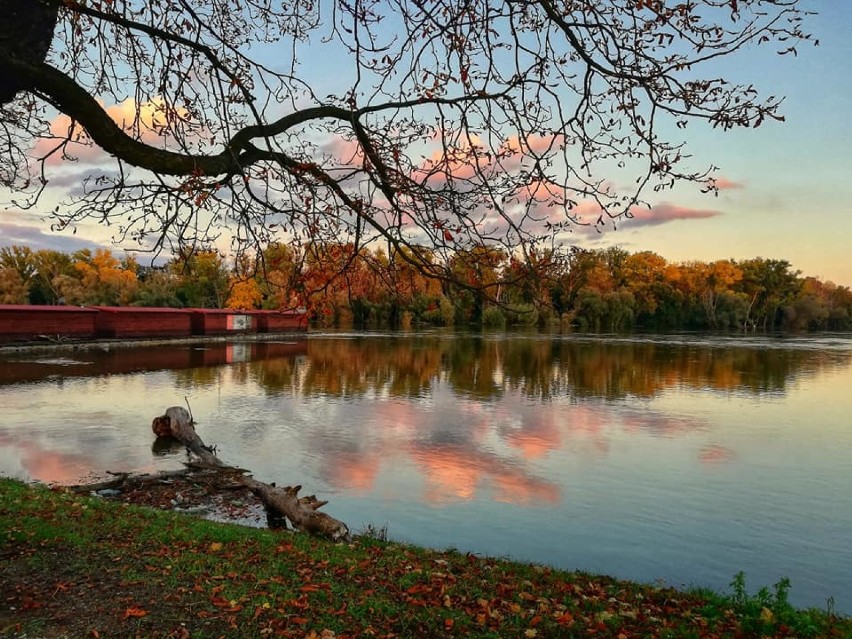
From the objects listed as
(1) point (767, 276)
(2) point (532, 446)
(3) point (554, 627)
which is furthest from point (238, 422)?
(1) point (767, 276)

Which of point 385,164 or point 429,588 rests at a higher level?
point 385,164

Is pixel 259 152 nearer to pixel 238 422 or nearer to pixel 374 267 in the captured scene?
pixel 374 267

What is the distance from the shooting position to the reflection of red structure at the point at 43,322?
38344mm

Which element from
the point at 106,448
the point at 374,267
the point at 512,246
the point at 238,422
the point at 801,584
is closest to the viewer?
the point at 512,246

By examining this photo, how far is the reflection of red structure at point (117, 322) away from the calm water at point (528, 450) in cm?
536

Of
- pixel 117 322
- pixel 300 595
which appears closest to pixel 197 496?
pixel 300 595

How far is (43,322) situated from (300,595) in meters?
41.4

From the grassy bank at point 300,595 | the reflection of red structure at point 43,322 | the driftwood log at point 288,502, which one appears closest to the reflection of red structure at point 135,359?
the reflection of red structure at point 43,322

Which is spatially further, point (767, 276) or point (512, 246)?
point (767, 276)

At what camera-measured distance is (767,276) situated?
118 meters

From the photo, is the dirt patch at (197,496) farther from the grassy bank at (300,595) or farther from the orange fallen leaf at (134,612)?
the orange fallen leaf at (134,612)

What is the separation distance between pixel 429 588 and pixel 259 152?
4812mm

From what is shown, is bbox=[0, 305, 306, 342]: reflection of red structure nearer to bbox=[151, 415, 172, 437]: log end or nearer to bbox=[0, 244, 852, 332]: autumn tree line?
bbox=[0, 244, 852, 332]: autumn tree line

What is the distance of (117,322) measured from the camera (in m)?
45.3
